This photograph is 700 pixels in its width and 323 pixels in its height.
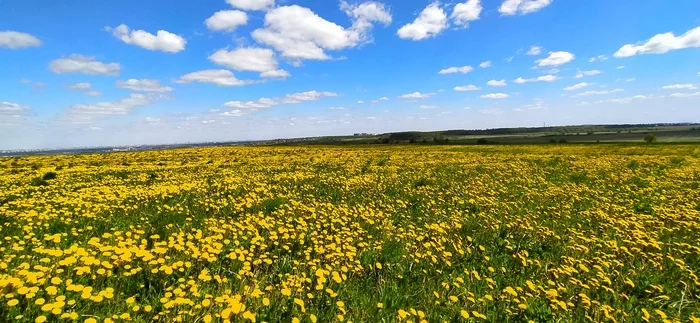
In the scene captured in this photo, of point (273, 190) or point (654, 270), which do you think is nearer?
point (654, 270)

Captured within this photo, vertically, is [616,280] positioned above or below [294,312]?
below

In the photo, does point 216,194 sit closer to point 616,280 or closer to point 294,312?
point 294,312

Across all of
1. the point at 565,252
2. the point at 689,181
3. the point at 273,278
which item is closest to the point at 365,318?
the point at 273,278

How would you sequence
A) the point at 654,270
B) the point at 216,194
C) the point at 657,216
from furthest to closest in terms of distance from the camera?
the point at 216,194, the point at 657,216, the point at 654,270

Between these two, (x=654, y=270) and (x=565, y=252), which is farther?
(x=565, y=252)

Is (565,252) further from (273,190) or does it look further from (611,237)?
(273,190)

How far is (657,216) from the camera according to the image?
26.8ft

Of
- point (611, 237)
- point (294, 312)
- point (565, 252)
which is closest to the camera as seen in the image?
point (294, 312)

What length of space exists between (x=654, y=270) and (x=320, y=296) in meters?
5.22

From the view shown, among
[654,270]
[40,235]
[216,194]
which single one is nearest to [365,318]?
[654,270]

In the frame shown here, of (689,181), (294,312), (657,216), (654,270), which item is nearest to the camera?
(294,312)

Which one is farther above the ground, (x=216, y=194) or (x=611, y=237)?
(x=216, y=194)

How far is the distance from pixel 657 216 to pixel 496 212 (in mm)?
3766

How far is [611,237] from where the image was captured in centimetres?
676
